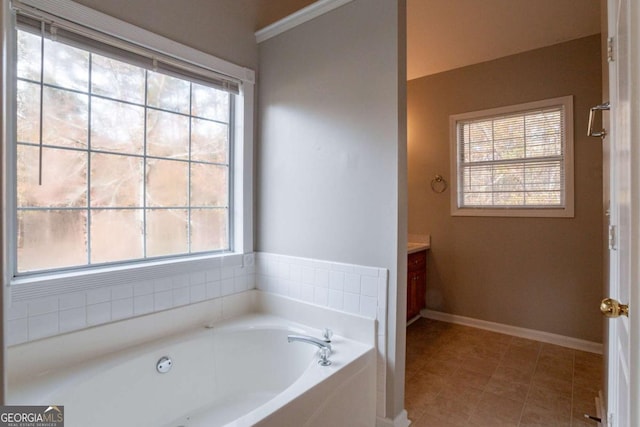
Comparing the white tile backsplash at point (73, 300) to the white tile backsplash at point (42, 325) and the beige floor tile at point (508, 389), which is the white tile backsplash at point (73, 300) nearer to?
the white tile backsplash at point (42, 325)

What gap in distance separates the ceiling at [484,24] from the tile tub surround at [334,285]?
1816 millimetres

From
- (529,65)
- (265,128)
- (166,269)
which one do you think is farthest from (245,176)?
(529,65)

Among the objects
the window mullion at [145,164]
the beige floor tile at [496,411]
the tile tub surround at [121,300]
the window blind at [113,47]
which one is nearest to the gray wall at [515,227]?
the beige floor tile at [496,411]

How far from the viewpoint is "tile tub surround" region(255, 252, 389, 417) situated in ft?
6.01

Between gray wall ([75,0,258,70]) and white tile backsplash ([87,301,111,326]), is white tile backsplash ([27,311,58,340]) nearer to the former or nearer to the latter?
white tile backsplash ([87,301,111,326])

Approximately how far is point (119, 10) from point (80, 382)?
185 centimetres

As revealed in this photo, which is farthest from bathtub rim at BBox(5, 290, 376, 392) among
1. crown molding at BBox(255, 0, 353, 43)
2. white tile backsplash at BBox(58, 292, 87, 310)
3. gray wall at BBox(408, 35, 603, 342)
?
gray wall at BBox(408, 35, 603, 342)

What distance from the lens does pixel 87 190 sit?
1.70 meters

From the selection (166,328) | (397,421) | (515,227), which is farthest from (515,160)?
(166,328)

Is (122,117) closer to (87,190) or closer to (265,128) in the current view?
(87,190)

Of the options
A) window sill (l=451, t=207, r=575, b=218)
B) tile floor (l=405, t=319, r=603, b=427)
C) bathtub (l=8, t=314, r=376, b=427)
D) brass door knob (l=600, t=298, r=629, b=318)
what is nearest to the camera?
brass door knob (l=600, t=298, r=629, b=318)

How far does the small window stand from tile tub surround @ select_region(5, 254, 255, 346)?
2434 mm

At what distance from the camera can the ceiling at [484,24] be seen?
8.14 ft

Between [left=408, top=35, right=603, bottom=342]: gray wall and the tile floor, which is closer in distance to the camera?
the tile floor
